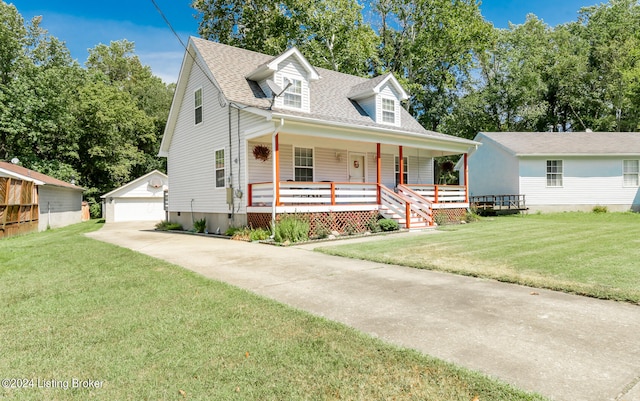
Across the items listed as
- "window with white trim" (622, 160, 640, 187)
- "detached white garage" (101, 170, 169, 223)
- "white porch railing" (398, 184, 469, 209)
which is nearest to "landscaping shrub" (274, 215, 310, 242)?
"white porch railing" (398, 184, 469, 209)

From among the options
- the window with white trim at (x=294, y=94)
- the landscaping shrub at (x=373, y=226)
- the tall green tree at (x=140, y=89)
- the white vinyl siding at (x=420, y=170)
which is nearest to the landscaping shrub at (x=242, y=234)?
the landscaping shrub at (x=373, y=226)

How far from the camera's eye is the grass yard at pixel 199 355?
8.35ft

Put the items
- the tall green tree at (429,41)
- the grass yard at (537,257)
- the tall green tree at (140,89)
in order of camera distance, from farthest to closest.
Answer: the tall green tree at (140,89) → the tall green tree at (429,41) → the grass yard at (537,257)

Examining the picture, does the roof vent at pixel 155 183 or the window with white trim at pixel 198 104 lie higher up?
the window with white trim at pixel 198 104

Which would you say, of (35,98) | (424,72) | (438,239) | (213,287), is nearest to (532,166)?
(424,72)

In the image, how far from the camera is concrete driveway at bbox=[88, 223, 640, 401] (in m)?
2.71

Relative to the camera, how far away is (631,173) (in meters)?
22.7

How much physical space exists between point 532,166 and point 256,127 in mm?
17613

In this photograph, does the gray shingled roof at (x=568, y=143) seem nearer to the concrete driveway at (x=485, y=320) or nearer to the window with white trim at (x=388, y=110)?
the window with white trim at (x=388, y=110)

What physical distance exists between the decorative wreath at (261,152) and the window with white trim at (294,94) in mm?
2386

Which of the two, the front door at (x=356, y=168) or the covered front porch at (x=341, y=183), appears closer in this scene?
the covered front porch at (x=341, y=183)

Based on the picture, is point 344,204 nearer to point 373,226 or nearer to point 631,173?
point 373,226

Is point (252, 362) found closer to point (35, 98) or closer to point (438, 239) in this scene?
point (438, 239)

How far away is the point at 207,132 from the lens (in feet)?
52.8
